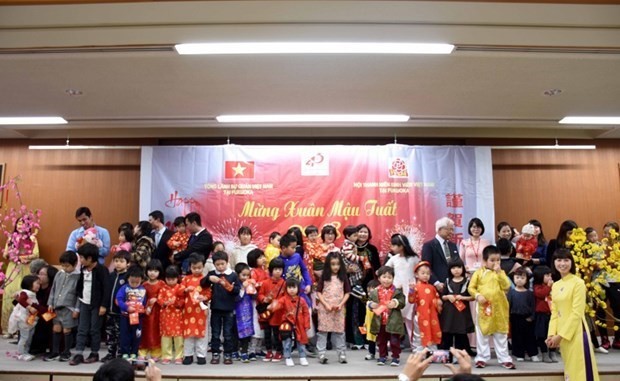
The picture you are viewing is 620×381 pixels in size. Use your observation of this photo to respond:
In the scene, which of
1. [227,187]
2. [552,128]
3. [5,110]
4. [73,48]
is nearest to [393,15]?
[73,48]

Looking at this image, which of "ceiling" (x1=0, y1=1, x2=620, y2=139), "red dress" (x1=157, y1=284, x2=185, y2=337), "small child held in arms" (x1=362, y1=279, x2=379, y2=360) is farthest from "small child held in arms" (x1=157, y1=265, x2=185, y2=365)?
"ceiling" (x1=0, y1=1, x2=620, y2=139)

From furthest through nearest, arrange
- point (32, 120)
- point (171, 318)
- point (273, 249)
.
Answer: point (32, 120)
point (273, 249)
point (171, 318)

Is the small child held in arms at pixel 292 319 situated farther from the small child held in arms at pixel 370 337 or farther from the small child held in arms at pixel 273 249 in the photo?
the small child held in arms at pixel 273 249

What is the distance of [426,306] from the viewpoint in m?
5.09

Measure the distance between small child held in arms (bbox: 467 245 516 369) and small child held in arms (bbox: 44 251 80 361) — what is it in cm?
411

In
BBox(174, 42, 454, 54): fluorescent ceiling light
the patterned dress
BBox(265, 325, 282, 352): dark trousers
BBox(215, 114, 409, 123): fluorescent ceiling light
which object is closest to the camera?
BBox(174, 42, 454, 54): fluorescent ceiling light

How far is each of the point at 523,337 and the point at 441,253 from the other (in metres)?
1.20

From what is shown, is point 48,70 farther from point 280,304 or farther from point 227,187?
point 280,304

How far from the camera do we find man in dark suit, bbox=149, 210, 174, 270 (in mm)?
5984

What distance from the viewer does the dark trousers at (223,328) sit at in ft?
16.4

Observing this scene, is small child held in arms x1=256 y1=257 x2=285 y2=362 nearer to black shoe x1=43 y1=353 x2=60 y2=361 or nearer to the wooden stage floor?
the wooden stage floor

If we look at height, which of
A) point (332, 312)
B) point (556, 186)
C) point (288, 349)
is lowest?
point (288, 349)

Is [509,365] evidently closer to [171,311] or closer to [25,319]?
[171,311]

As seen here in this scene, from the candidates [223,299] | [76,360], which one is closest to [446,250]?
[223,299]
